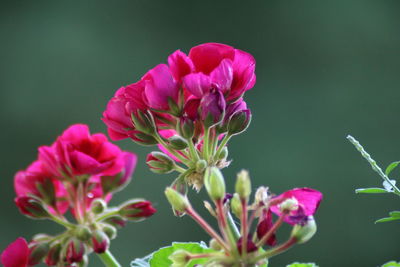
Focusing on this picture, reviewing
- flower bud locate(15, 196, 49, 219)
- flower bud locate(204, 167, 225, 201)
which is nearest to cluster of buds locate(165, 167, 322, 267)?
flower bud locate(204, 167, 225, 201)

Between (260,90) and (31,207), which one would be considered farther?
(260,90)

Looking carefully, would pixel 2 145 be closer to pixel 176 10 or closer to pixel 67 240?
pixel 176 10

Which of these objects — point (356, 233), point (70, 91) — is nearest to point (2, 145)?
point (70, 91)

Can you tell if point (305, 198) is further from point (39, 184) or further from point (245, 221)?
point (39, 184)

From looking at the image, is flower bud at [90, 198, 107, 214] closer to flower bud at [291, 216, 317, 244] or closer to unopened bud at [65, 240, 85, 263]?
unopened bud at [65, 240, 85, 263]

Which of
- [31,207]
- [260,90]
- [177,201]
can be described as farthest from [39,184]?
[260,90]

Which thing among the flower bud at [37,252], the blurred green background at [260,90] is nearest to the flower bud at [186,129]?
the flower bud at [37,252]

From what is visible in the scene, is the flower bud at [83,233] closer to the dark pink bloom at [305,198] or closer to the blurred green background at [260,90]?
the dark pink bloom at [305,198]
